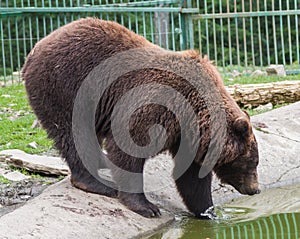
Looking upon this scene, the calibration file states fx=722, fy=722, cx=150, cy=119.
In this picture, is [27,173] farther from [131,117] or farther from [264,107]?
[264,107]

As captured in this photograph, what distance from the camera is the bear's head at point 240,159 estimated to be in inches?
256

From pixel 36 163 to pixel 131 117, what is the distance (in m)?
A: 1.96

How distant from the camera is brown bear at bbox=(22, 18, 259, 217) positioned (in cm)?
647

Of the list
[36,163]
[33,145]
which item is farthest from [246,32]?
[36,163]

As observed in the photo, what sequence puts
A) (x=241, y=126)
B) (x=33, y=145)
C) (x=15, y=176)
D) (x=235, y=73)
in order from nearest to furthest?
(x=241, y=126) < (x=15, y=176) < (x=33, y=145) < (x=235, y=73)

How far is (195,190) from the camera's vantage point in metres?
6.90

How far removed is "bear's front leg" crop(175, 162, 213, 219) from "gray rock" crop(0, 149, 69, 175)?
1.61 m

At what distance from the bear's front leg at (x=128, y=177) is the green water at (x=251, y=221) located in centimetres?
36

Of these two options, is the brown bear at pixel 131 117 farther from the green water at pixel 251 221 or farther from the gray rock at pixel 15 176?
the gray rock at pixel 15 176

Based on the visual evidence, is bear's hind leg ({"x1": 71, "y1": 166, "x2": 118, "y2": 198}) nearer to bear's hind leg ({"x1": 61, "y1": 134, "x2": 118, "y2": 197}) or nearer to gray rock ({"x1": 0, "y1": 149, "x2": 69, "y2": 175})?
bear's hind leg ({"x1": 61, "y1": 134, "x2": 118, "y2": 197})

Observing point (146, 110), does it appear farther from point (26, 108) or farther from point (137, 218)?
point (26, 108)

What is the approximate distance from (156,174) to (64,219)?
1887 millimetres

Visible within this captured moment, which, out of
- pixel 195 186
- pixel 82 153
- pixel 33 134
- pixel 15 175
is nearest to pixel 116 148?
pixel 82 153

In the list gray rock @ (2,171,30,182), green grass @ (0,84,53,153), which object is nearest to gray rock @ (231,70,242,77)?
green grass @ (0,84,53,153)
